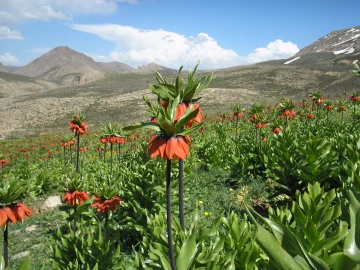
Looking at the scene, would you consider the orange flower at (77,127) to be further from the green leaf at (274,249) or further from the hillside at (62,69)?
the hillside at (62,69)

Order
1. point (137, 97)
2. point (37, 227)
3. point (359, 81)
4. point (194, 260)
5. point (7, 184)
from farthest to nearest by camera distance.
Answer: point (137, 97) → point (359, 81) → point (37, 227) → point (7, 184) → point (194, 260)

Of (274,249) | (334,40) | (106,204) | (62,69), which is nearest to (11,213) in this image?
(106,204)

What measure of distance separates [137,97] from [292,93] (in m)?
18.6

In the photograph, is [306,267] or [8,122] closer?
[306,267]

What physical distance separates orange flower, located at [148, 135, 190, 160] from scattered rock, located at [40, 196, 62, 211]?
6.69 m

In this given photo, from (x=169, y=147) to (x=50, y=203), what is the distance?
7.05 metres

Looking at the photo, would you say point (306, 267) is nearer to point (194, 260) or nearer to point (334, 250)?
point (334, 250)

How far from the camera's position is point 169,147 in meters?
1.69

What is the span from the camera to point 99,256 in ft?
8.18

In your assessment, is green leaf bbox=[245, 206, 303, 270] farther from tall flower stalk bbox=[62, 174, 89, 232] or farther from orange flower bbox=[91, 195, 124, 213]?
tall flower stalk bbox=[62, 174, 89, 232]

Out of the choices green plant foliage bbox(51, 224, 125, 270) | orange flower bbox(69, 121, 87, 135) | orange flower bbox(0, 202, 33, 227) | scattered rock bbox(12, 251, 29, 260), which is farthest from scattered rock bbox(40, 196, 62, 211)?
orange flower bbox(0, 202, 33, 227)

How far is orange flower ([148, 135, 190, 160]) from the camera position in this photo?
1692 mm

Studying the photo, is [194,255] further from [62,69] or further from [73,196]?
[62,69]

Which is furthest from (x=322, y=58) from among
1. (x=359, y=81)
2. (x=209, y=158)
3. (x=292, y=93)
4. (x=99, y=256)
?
(x=99, y=256)
